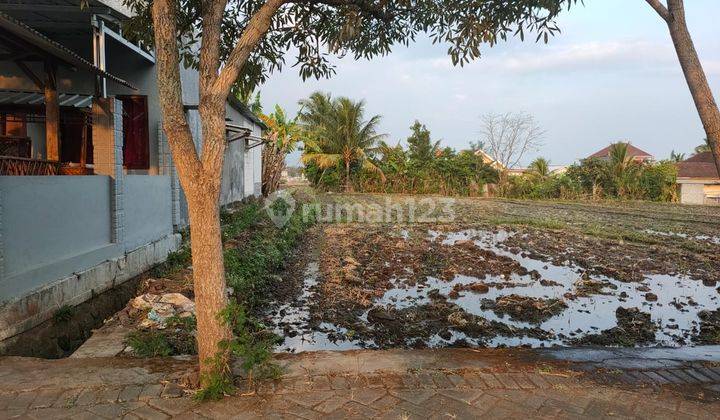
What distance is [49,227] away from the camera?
4.94 m

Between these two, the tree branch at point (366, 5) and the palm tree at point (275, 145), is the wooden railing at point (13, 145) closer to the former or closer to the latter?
the tree branch at point (366, 5)

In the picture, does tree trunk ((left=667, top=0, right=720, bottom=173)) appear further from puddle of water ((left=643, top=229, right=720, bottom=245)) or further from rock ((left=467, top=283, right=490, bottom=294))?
puddle of water ((left=643, top=229, right=720, bottom=245))

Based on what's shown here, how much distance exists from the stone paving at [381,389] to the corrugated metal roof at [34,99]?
220 inches

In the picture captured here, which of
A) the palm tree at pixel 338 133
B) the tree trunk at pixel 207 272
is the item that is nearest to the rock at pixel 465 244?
the tree trunk at pixel 207 272

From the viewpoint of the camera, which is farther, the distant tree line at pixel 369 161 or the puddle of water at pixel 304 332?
the distant tree line at pixel 369 161

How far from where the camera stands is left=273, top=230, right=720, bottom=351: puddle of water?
191 inches

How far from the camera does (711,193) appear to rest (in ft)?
109

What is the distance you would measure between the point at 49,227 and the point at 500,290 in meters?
5.61

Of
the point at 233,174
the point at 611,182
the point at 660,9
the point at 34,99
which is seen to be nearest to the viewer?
the point at 660,9

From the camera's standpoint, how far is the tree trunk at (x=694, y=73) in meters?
3.08

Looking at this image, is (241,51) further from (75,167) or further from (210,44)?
(75,167)

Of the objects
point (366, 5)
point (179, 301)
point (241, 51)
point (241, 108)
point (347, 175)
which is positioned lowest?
point (179, 301)

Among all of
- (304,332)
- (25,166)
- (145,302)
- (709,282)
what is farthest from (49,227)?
(709,282)

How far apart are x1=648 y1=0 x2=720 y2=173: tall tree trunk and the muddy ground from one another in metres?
2.46
